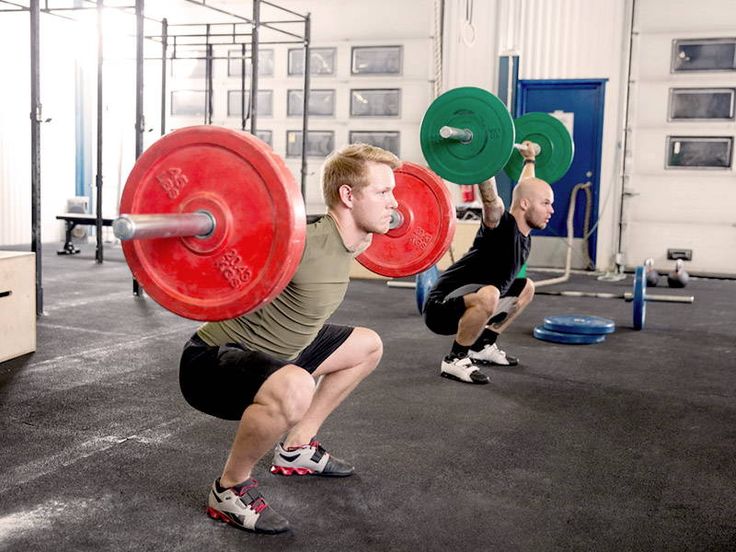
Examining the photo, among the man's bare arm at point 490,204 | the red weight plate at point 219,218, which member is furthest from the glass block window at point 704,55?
the red weight plate at point 219,218

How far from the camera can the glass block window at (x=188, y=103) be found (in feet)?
27.3

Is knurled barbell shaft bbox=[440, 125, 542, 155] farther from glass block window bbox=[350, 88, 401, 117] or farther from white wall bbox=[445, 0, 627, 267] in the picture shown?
glass block window bbox=[350, 88, 401, 117]

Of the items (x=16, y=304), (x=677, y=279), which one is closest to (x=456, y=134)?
(x=16, y=304)

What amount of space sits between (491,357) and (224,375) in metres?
1.94

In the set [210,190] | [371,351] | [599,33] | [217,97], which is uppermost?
[599,33]

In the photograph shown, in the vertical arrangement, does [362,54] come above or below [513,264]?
above

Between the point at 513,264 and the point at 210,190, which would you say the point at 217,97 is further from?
the point at 210,190

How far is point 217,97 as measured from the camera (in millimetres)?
8297

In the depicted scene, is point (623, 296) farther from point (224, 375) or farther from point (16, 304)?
→ point (224, 375)

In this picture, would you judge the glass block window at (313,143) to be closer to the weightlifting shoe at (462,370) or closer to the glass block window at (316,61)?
the glass block window at (316,61)

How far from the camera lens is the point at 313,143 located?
318 inches

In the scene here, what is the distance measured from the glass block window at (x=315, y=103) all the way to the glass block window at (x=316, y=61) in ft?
0.65

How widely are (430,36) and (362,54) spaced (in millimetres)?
697

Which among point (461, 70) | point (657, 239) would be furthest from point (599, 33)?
point (657, 239)
